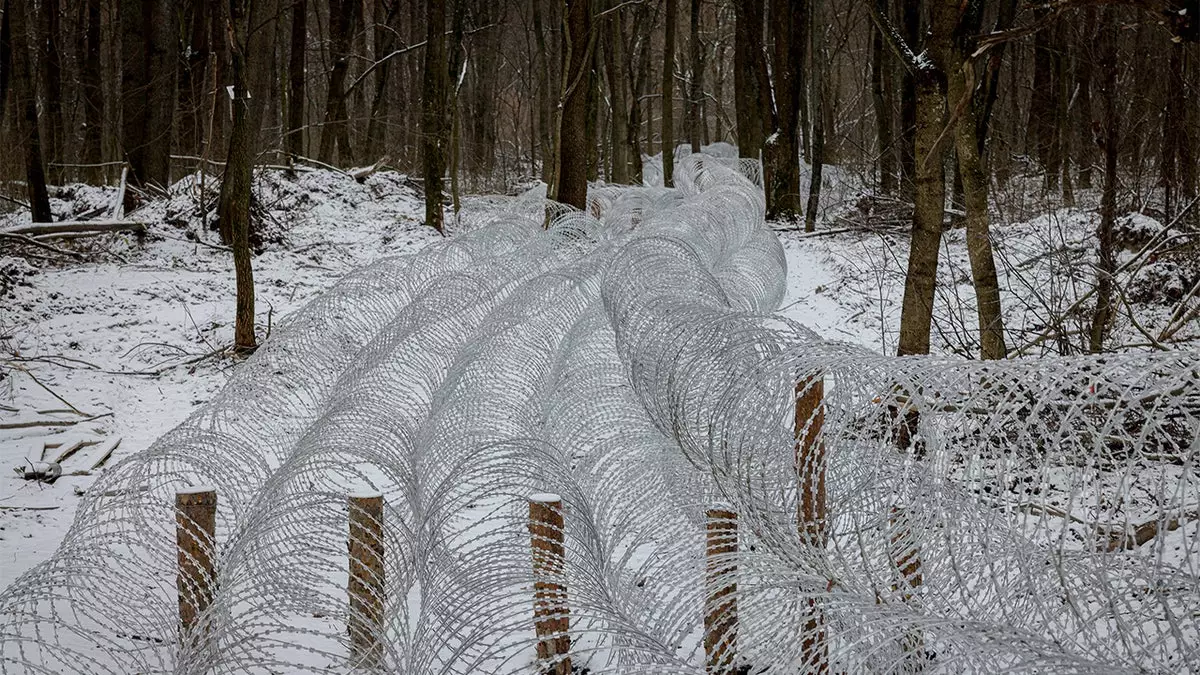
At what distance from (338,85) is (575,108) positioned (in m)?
7.43

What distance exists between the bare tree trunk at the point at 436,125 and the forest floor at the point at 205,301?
503 mm

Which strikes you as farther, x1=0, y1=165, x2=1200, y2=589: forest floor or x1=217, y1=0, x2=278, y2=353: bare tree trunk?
x1=217, y1=0, x2=278, y2=353: bare tree trunk

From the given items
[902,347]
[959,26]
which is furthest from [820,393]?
[959,26]

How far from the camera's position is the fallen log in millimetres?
11122

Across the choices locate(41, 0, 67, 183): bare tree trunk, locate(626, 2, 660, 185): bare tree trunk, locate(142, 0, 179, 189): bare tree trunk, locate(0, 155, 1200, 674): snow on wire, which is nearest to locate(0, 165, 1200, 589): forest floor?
locate(142, 0, 179, 189): bare tree trunk

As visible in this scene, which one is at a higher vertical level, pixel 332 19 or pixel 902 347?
pixel 332 19

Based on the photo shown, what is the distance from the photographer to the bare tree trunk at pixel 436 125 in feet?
49.5

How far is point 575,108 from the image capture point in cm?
1491

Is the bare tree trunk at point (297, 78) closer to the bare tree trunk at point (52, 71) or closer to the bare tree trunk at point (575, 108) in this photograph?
the bare tree trunk at point (52, 71)

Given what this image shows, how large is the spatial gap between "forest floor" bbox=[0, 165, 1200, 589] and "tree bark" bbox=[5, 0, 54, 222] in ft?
4.14

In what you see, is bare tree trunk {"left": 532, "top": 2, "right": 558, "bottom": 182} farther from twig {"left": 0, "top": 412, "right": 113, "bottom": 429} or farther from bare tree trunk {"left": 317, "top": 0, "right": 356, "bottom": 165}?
twig {"left": 0, "top": 412, "right": 113, "bottom": 429}

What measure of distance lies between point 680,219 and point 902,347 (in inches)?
181

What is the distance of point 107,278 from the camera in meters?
10.8

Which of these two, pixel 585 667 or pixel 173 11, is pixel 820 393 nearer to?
pixel 585 667
